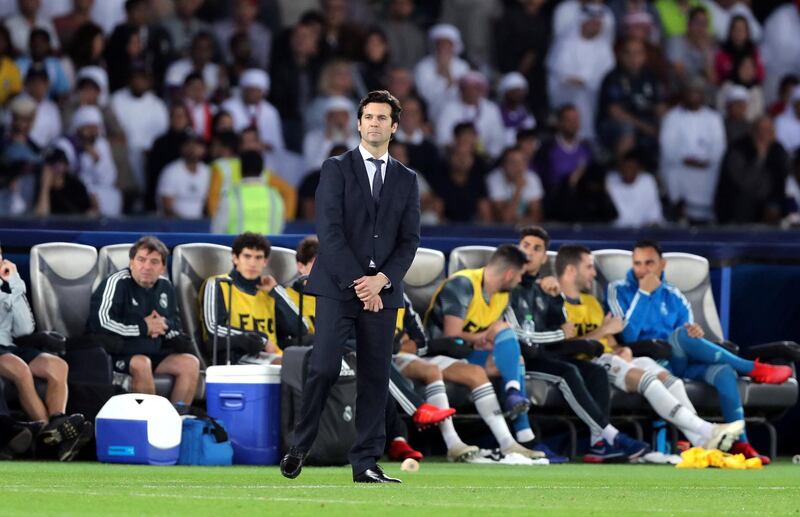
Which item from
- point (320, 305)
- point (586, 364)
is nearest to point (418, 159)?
point (586, 364)

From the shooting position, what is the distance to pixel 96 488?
30.1 feet

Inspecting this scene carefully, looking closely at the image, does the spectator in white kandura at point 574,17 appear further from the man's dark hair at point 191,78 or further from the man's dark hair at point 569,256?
the man's dark hair at point 569,256

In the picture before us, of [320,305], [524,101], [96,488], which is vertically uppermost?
[524,101]

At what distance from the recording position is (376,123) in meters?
9.41

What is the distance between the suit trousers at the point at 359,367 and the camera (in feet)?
31.0

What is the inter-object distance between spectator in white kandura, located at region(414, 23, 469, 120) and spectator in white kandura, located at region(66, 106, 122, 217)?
3604 millimetres

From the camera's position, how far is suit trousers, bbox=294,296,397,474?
31.0 ft

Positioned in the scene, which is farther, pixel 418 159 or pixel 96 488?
pixel 418 159

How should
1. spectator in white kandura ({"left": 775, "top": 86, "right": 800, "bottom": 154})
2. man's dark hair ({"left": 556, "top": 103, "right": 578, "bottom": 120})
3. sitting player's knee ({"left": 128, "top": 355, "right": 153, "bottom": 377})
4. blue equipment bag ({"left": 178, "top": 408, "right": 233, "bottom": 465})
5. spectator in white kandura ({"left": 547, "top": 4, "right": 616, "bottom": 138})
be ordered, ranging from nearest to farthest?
blue equipment bag ({"left": 178, "top": 408, "right": 233, "bottom": 465})
sitting player's knee ({"left": 128, "top": 355, "right": 153, "bottom": 377})
man's dark hair ({"left": 556, "top": 103, "right": 578, "bottom": 120})
spectator in white kandura ({"left": 547, "top": 4, "right": 616, "bottom": 138})
spectator in white kandura ({"left": 775, "top": 86, "right": 800, "bottom": 154})

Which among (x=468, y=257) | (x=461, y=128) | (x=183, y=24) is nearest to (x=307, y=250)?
(x=468, y=257)

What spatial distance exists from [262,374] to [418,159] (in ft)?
20.2

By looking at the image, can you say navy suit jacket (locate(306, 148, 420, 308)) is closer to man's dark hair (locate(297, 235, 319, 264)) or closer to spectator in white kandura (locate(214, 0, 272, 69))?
man's dark hair (locate(297, 235, 319, 264))

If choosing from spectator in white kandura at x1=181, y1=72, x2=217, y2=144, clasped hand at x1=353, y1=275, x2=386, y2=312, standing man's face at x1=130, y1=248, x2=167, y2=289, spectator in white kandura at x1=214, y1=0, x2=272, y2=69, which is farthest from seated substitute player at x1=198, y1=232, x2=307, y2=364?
spectator in white kandura at x1=214, y1=0, x2=272, y2=69

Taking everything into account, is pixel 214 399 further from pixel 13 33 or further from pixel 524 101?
pixel 524 101
